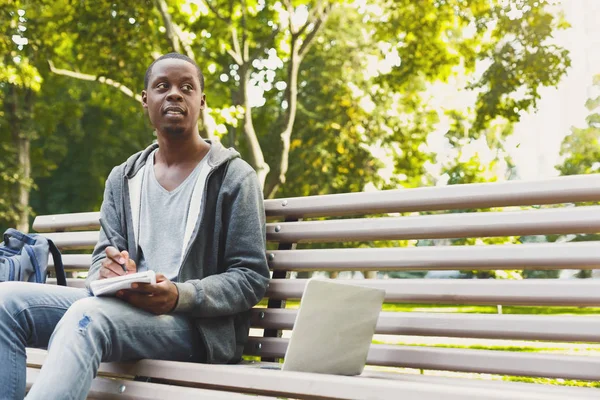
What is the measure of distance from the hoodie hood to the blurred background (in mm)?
8434

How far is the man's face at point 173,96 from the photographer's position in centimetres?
325

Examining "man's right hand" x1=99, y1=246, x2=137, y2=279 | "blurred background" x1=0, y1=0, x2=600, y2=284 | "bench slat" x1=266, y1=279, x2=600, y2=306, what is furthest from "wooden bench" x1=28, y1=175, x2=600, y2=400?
"blurred background" x1=0, y1=0, x2=600, y2=284

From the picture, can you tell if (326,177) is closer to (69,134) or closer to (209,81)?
(209,81)

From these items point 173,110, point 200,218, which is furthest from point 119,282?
point 173,110

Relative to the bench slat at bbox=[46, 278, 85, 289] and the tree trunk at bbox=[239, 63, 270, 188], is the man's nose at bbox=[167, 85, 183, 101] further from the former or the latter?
the tree trunk at bbox=[239, 63, 270, 188]

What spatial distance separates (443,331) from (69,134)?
82.4ft

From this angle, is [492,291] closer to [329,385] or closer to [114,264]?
[329,385]

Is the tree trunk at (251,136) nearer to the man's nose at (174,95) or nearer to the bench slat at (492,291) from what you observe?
the man's nose at (174,95)

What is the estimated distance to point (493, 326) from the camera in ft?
8.73

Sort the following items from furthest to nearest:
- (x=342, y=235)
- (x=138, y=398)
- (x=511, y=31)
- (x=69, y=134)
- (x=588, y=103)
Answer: (x=588, y=103) < (x=69, y=134) < (x=511, y=31) < (x=342, y=235) < (x=138, y=398)

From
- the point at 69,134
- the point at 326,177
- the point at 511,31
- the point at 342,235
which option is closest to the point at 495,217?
the point at 342,235

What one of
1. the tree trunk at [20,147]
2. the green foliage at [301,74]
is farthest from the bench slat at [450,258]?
the tree trunk at [20,147]

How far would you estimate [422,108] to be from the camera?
2164 cm

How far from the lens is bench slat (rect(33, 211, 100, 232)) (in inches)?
160
